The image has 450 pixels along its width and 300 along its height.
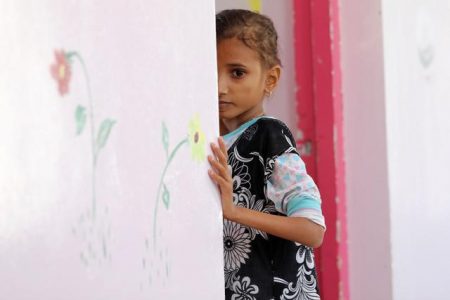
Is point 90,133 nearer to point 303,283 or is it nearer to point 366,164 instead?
point 303,283

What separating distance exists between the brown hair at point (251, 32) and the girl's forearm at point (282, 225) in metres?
0.44

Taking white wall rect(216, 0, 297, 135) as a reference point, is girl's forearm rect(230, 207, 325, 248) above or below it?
below

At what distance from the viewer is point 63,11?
137cm

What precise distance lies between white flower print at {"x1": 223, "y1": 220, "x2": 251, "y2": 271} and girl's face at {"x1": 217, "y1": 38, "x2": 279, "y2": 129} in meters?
0.26

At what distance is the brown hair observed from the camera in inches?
87.1

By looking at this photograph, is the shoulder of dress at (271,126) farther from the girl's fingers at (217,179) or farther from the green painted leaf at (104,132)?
the green painted leaf at (104,132)

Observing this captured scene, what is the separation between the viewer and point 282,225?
200cm

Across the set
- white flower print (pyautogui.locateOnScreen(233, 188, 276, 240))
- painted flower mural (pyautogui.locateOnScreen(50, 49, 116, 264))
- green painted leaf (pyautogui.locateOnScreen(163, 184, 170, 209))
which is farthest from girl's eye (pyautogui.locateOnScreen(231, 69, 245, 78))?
painted flower mural (pyautogui.locateOnScreen(50, 49, 116, 264))

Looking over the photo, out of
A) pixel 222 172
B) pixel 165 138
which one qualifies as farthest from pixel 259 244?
pixel 165 138

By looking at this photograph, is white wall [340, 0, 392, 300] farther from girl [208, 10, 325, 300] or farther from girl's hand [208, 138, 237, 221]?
girl's hand [208, 138, 237, 221]

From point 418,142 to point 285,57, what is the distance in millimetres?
685

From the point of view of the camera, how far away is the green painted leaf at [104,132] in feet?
4.80

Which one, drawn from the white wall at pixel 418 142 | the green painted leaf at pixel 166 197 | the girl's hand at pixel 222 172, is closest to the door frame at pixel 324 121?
the white wall at pixel 418 142

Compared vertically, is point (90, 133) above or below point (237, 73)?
below
